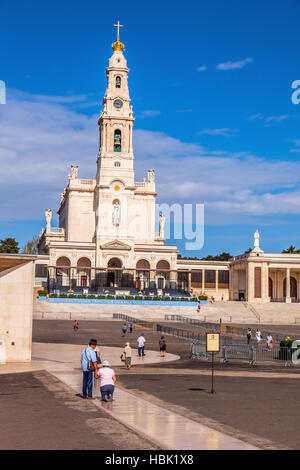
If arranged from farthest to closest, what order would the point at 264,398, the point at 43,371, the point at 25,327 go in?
the point at 25,327, the point at 43,371, the point at 264,398

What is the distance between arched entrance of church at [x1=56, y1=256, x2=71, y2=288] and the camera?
9162 centimetres

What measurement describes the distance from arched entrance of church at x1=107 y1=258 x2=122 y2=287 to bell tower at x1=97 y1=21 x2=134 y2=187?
1192cm

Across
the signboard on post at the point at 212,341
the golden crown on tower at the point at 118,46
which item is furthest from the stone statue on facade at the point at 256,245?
the signboard on post at the point at 212,341

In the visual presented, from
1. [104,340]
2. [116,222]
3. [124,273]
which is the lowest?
[104,340]

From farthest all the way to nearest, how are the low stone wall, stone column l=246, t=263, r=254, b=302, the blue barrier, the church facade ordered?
the church facade < stone column l=246, t=263, r=254, b=302 < the blue barrier < the low stone wall

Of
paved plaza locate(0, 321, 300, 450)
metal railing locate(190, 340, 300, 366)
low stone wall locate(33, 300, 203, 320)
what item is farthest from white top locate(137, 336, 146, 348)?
low stone wall locate(33, 300, 203, 320)

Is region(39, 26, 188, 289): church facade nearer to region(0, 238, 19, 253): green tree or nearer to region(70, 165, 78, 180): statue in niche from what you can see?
region(70, 165, 78, 180): statue in niche

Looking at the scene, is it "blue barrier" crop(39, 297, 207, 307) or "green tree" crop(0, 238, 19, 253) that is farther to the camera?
"green tree" crop(0, 238, 19, 253)

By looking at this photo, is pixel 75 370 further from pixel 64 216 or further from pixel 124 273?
pixel 64 216

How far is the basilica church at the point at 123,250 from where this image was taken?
90.4 m

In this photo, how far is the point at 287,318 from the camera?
7369 cm

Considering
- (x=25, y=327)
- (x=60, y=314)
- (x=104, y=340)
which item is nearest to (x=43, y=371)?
(x=25, y=327)

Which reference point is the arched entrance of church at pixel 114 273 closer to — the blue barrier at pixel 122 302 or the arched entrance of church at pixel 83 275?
the arched entrance of church at pixel 83 275

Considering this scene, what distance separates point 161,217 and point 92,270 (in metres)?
20.5
